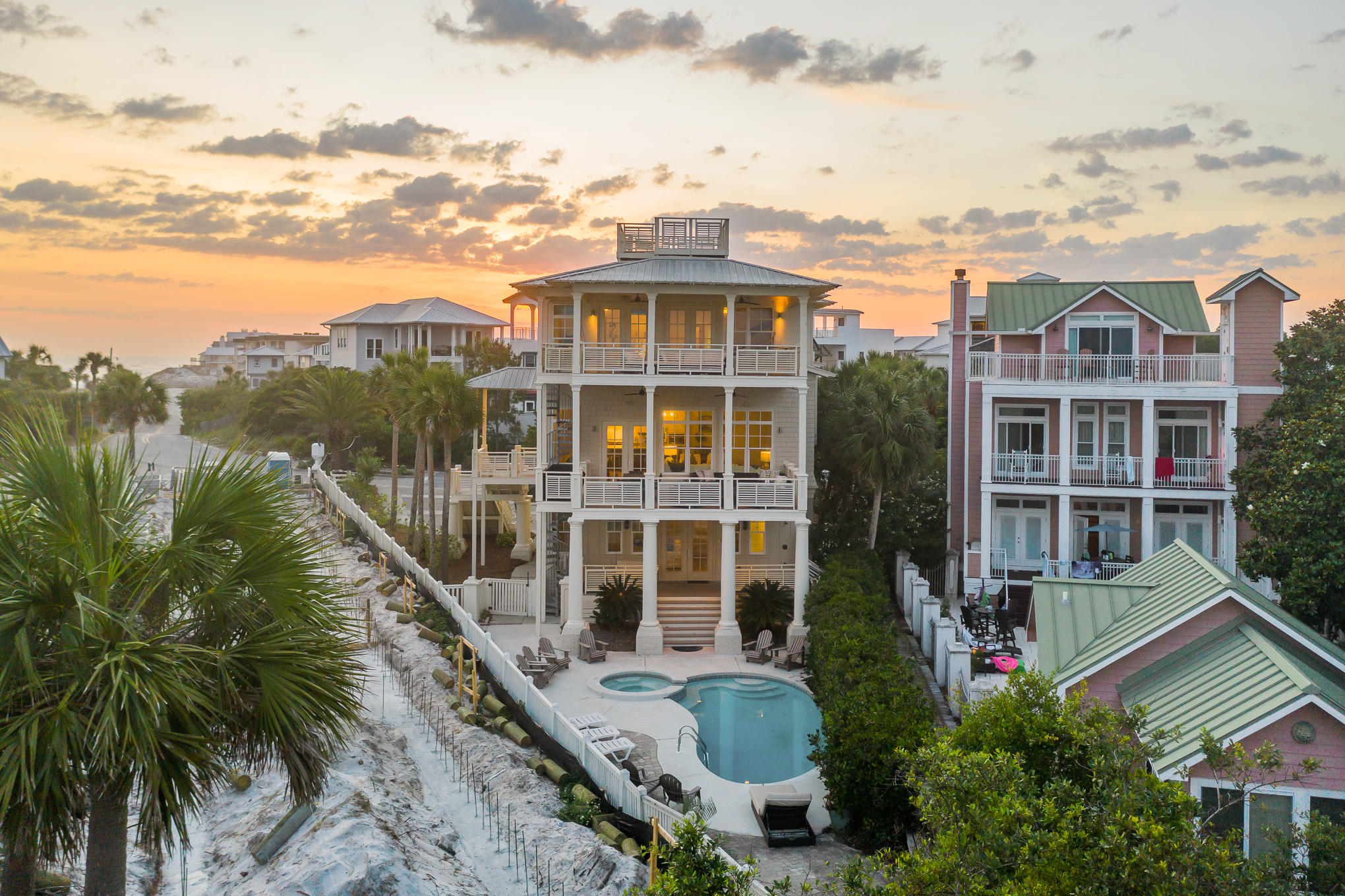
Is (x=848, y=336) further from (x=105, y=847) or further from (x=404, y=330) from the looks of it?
(x=105, y=847)

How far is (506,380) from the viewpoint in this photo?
28.4m

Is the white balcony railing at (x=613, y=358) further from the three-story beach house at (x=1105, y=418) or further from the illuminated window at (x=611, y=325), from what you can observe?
the three-story beach house at (x=1105, y=418)

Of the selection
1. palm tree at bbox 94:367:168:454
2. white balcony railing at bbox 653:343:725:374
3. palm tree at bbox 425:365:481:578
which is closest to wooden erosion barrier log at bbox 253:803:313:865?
white balcony railing at bbox 653:343:725:374

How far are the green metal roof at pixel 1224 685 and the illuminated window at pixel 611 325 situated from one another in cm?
1701

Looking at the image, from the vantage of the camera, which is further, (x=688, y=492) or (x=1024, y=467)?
(x=1024, y=467)

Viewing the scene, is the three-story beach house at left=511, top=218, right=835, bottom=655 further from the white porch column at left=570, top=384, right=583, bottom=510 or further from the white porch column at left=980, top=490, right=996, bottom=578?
the white porch column at left=980, top=490, right=996, bottom=578

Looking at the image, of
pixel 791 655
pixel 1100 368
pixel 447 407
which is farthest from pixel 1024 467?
pixel 447 407

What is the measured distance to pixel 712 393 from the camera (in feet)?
87.3

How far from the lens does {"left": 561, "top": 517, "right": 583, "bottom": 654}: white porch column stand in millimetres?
23422

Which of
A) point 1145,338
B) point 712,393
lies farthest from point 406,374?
point 1145,338

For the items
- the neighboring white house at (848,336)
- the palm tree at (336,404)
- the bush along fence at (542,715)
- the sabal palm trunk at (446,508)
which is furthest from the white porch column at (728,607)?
the neighboring white house at (848,336)

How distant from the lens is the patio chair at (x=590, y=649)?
22484 mm

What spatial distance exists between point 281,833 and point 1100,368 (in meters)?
23.4

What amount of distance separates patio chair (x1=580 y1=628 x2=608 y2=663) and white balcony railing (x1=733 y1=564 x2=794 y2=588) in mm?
4511
